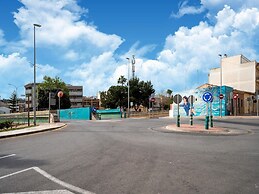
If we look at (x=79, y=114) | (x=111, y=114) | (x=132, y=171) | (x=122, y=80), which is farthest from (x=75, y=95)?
(x=132, y=171)

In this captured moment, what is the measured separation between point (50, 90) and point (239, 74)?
58.2m

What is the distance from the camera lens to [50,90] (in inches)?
3455

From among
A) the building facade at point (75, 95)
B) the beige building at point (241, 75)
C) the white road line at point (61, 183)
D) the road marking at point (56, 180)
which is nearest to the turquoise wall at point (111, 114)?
the beige building at point (241, 75)

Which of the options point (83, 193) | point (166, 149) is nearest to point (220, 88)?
point (166, 149)

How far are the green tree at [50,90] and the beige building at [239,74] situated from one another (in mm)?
50664

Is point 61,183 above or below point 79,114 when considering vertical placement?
above

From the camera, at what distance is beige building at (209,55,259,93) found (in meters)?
57.5

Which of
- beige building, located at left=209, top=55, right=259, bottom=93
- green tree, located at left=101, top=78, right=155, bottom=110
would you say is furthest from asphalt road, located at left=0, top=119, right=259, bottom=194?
green tree, located at left=101, top=78, right=155, bottom=110

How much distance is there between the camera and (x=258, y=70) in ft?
196

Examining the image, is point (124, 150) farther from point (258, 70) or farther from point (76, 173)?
point (258, 70)

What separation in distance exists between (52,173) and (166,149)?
4.70 metres

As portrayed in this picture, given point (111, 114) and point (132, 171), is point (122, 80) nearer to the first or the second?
point (111, 114)

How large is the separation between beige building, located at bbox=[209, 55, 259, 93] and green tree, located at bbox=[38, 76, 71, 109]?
166 ft

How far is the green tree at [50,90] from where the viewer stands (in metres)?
89.0
